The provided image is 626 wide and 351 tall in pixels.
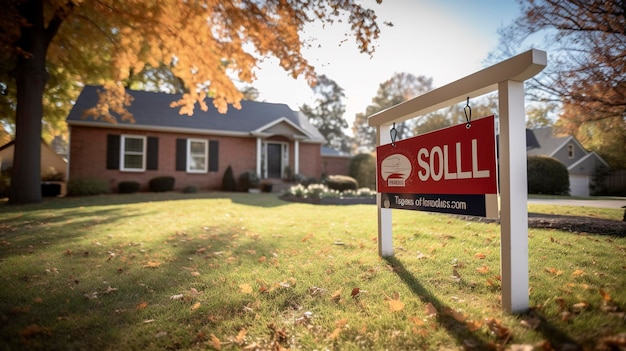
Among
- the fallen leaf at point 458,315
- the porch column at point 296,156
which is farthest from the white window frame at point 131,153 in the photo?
the fallen leaf at point 458,315

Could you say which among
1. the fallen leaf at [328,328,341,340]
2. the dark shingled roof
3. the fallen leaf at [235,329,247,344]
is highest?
the dark shingled roof

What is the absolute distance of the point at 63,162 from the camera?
49.3ft

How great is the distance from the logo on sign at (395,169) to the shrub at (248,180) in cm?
1333

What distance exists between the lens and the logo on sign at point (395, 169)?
3290 millimetres

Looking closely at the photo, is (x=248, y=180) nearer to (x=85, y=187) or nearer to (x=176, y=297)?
(x=85, y=187)

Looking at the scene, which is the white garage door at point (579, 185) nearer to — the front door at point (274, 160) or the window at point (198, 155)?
the front door at point (274, 160)

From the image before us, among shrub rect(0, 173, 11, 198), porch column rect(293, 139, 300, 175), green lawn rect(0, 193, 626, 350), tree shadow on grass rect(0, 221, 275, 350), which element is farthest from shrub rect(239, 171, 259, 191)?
tree shadow on grass rect(0, 221, 275, 350)

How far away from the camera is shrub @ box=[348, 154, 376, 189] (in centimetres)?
1861

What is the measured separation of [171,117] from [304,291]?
53.9 ft

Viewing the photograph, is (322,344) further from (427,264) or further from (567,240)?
(567,240)

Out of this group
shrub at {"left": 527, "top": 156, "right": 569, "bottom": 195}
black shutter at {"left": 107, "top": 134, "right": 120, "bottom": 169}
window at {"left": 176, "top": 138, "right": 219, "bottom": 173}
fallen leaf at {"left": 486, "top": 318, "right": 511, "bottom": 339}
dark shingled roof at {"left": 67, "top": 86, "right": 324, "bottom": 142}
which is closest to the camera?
fallen leaf at {"left": 486, "top": 318, "right": 511, "bottom": 339}

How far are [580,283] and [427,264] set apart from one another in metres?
1.27

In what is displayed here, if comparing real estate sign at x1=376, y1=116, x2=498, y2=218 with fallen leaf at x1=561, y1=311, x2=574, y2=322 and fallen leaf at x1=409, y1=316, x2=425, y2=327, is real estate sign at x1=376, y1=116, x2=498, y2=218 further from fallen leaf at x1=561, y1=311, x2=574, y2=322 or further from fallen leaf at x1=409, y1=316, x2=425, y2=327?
fallen leaf at x1=409, y1=316, x2=425, y2=327

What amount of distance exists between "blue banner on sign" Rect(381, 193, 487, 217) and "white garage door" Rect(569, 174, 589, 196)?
110 inches
